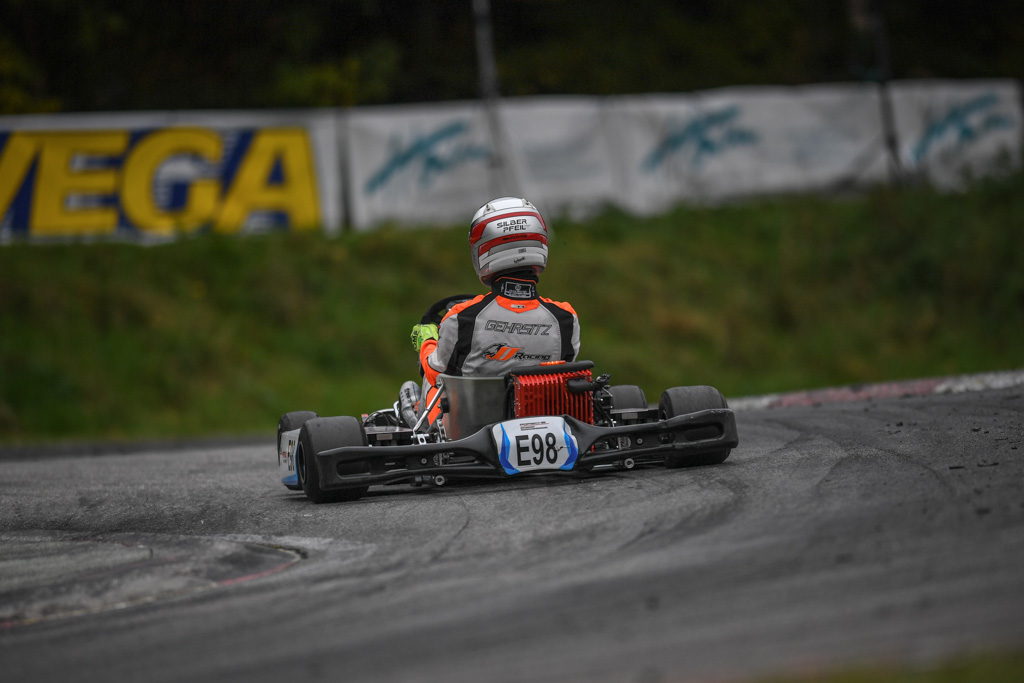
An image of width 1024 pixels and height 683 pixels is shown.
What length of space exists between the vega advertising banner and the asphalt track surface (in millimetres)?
9867

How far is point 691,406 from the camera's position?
6.80 meters

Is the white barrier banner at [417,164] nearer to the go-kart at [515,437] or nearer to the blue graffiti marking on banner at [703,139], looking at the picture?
the blue graffiti marking on banner at [703,139]

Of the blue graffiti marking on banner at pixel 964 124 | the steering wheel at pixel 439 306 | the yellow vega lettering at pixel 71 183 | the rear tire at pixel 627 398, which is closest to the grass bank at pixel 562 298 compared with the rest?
the yellow vega lettering at pixel 71 183

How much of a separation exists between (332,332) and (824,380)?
641 centimetres

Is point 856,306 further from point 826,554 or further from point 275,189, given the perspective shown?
point 826,554

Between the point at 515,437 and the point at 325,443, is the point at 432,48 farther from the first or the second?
the point at 515,437

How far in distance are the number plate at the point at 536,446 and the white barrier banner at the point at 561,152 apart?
11.5m

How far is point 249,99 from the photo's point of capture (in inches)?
908

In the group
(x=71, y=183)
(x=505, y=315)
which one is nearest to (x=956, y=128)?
(x=71, y=183)

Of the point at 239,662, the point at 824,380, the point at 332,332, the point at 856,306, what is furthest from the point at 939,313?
the point at 239,662

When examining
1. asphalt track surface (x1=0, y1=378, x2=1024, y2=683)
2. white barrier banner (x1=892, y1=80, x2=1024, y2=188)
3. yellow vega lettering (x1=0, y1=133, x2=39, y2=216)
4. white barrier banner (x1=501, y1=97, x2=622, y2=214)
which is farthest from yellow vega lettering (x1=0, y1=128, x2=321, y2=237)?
asphalt track surface (x1=0, y1=378, x2=1024, y2=683)

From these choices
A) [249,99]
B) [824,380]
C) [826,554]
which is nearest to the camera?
[826,554]

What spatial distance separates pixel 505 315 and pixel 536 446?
0.90 metres

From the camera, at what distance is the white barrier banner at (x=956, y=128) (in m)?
19.6
